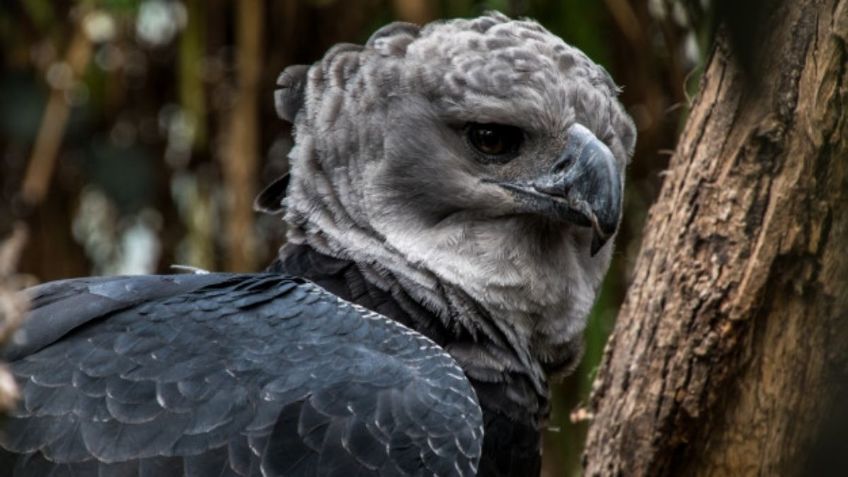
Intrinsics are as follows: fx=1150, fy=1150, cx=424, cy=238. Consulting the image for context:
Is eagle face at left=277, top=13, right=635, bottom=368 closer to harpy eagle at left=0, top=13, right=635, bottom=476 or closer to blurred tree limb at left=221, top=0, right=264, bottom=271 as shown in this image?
harpy eagle at left=0, top=13, right=635, bottom=476

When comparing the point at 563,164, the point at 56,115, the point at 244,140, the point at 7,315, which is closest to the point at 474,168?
the point at 563,164

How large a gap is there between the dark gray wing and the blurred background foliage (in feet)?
7.23

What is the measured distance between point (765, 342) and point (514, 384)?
65 cm

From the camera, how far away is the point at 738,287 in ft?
9.42

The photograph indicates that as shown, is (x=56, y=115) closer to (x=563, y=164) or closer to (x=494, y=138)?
(x=494, y=138)

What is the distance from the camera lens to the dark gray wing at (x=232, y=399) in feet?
7.67

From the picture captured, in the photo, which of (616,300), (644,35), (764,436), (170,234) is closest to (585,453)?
(764,436)

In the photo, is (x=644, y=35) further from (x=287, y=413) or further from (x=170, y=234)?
(x=287, y=413)

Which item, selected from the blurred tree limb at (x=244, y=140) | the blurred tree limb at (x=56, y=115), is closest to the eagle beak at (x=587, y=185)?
the blurred tree limb at (x=244, y=140)

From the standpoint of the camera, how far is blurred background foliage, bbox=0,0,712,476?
4.88m

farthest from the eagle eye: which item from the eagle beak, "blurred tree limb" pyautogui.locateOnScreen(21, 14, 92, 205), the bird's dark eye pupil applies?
"blurred tree limb" pyautogui.locateOnScreen(21, 14, 92, 205)

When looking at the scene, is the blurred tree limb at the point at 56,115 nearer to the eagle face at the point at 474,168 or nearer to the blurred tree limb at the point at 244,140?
the blurred tree limb at the point at 244,140

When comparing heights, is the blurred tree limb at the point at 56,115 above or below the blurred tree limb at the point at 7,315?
below

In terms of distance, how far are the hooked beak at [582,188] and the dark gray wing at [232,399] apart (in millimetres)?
471
